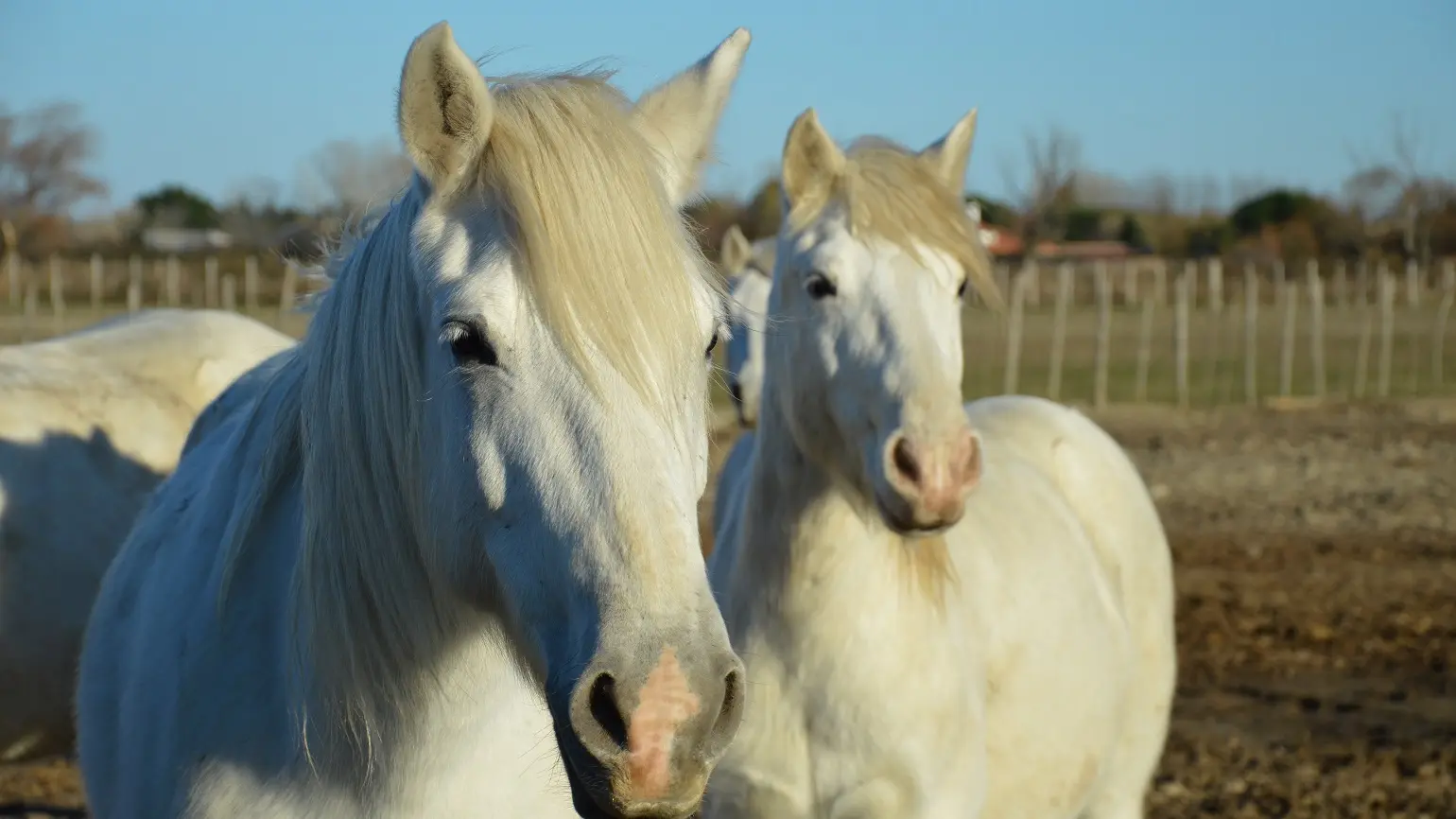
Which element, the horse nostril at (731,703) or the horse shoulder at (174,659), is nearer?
the horse nostril at (731,703)

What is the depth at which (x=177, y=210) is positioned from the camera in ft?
152

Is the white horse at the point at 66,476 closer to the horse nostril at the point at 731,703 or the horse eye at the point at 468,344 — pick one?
the horse eye at the point at 468,344

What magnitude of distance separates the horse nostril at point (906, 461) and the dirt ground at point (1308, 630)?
276 centimetres

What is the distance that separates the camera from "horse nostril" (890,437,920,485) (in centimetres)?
309

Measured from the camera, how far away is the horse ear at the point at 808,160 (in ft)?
11.9

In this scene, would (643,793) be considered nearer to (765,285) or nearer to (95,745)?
(95,745)

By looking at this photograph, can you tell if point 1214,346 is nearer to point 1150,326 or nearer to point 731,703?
point 1150,326

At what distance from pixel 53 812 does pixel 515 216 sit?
14.0 ft

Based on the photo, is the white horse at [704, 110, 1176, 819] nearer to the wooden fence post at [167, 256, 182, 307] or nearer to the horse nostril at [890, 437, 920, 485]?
the horse nostril at [890, 437, 920, 485]

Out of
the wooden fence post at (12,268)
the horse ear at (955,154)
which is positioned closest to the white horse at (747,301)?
the horse ear at (955,154)

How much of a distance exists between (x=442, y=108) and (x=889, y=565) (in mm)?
2015

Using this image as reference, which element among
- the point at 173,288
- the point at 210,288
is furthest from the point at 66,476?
the point at 173,288

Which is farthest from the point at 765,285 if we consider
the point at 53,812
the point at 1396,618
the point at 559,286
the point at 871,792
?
the point at 559,286

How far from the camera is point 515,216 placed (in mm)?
1660
